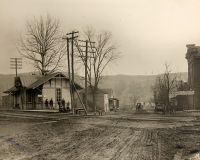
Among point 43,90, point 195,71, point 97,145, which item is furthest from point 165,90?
point 97,145

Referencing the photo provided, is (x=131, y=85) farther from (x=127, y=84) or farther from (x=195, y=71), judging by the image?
(x=195, y=71)

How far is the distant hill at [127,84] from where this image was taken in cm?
13575

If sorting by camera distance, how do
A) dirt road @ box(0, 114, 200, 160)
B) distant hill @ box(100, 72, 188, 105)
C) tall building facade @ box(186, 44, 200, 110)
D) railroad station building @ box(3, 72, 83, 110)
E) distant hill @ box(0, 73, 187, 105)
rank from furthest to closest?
distant hill @ box(0, 73, 187, 105) → distant hill @ box(100, 72, 188, 105) → tall building facade @ box(186, 44, 200, 110) → railroad station building @ box(3, 72, 83, 110) → dirt road @ box(0, 114, 200, 160)

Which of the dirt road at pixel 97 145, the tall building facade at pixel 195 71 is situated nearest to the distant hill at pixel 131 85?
the tall building facade at pixel 195 71

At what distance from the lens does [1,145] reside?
1482cm

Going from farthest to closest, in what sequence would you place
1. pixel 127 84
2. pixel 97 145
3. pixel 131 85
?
pixel 127 84 → pixel 131 85 → pixel 97 145

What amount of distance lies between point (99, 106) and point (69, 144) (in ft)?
142

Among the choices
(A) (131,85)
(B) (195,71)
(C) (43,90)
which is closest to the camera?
(C) (43,90)

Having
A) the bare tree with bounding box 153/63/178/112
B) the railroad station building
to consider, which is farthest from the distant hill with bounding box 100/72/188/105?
the railroad station building

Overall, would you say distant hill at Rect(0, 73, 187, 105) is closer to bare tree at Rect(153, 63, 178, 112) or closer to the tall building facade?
bare tree at Rect(153, 63, 178, 112)

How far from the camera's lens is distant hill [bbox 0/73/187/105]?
135750 millimetres

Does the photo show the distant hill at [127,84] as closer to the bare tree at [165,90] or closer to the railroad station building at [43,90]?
the bare tree at [165,90]

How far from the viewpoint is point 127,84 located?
160 metres

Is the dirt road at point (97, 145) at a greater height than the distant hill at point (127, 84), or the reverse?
the distant hill at point (127, 84)
